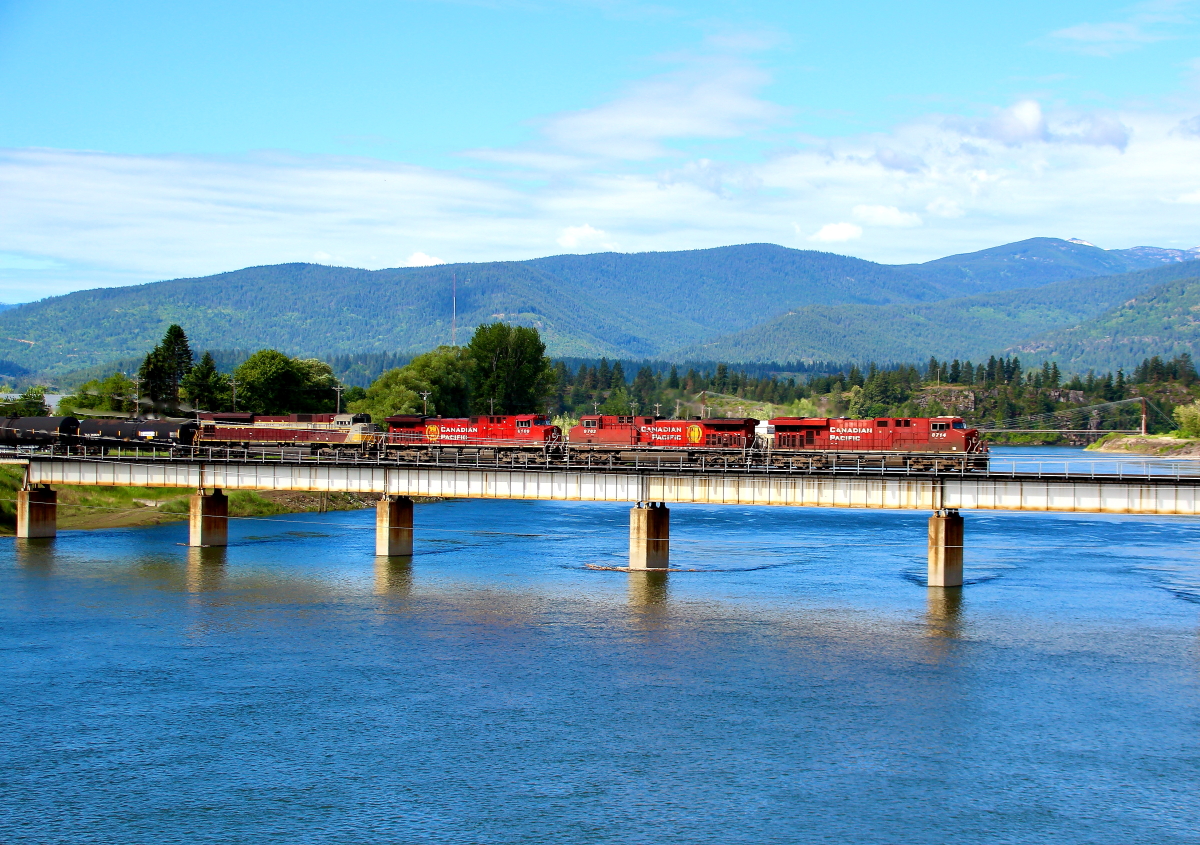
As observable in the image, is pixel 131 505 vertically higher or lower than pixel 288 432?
lower

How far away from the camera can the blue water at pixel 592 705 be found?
135ft

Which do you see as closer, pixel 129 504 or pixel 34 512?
pixel 34 512

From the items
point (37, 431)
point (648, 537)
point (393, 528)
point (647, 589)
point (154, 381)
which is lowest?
point (647, 589)

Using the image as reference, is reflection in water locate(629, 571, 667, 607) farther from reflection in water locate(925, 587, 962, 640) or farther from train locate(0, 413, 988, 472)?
reflection in water locate(925, 587, 962, 640)

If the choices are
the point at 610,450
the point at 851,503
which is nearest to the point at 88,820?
the point at 851,503

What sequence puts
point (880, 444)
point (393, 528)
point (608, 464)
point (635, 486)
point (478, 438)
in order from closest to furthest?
point (635, 486)
point (608, 464)
point (393, 528)
point (880, 444)
point (478, 438)

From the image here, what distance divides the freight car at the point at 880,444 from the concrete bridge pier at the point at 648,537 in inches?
432

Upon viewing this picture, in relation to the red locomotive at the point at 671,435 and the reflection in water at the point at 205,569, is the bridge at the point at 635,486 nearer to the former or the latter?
the reflection in water at the point at 205,569

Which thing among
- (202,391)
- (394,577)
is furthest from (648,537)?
(202,391)

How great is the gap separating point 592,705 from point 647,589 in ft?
94.5

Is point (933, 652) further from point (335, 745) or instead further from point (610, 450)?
point (610, 450)

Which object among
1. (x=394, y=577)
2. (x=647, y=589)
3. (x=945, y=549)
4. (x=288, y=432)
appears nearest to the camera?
(x=945, y=549)

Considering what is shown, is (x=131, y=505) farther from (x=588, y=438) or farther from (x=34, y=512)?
(x=588, y=438)

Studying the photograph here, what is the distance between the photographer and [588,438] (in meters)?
106
